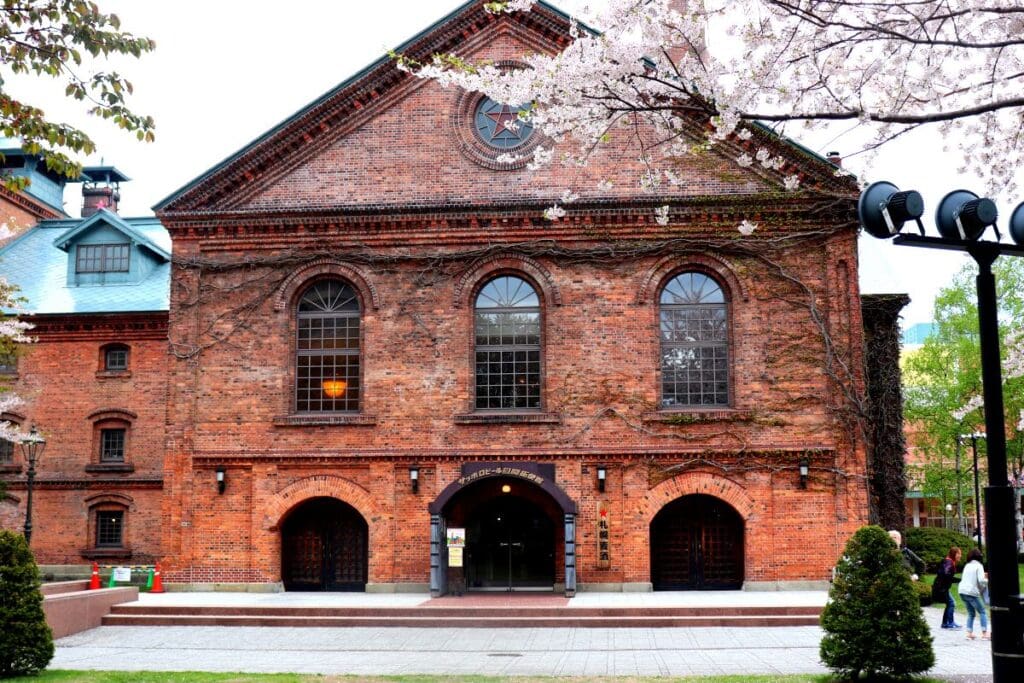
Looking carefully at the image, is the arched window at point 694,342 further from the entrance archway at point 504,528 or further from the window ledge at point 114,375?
the window ledge at point 114,375

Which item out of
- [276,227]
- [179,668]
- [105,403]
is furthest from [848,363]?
[105,403]

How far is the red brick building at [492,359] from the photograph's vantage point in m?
22.6

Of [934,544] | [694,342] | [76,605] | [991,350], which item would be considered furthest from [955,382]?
[991,350]

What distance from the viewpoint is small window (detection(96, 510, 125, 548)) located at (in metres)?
29.8

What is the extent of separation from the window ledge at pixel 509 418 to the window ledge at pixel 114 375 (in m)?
11.7

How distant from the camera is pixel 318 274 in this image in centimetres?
2419

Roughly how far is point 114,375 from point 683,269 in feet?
53.2

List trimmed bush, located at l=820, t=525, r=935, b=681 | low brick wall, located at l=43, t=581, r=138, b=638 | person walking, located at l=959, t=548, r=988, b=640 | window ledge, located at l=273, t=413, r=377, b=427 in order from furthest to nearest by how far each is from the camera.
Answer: window ledge, located at l=273, t=413, r=377, b=427, low brick wall, located at l=43, t=581, r=138, b=638, person walking, located at l=959, t=548, r=988, b=640, trimmed bush, located at l=820, t=525, r=935, b=681

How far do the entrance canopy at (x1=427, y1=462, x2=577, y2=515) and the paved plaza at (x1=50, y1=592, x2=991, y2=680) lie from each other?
2130mm

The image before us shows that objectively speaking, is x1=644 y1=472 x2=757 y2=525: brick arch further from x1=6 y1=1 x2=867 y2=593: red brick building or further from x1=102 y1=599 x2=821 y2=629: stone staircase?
x1=102 y1=599 x2=821 y2=629: stone staircase

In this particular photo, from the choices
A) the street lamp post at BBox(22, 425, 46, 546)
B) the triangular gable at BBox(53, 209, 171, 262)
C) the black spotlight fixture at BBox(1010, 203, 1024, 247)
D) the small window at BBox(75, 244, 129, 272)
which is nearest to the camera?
the black spotlight fixture at BBox(1010, 203, 1024, 247)

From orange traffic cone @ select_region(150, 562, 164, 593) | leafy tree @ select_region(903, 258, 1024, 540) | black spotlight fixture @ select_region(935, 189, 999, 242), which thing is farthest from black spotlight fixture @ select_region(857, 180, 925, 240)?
leafy tree @ select_region(903, 258, 1024, 540)

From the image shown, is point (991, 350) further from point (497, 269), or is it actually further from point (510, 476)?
point (497, 269)

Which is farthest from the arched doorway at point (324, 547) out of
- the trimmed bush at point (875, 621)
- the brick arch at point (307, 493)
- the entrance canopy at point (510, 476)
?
the trimmed bush at point (875, 621)
